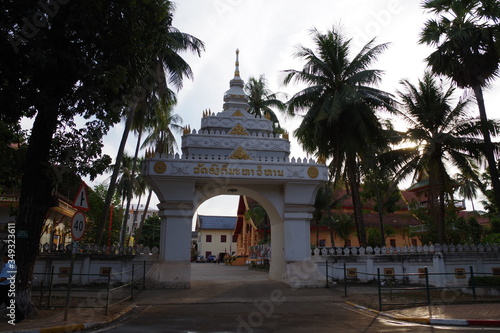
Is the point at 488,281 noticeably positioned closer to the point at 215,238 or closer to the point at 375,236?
the point at 375,236

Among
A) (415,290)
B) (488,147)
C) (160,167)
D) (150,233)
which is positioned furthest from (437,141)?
(150,233)

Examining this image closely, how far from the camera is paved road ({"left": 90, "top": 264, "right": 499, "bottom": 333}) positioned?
27.2 feet

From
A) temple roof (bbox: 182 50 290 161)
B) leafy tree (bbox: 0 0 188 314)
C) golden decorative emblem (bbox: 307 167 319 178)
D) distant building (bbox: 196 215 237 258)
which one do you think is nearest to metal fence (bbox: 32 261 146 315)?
leafy tree (bbox: 0 0 188 314)

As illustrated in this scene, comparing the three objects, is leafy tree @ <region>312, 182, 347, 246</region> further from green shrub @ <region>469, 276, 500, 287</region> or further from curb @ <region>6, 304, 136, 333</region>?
curb @ <region>6, 304, 136, 333</region>

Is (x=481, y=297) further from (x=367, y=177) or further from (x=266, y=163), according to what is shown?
(x=367, y=177)

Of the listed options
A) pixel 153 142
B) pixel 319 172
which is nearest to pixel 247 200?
pixel 153 142

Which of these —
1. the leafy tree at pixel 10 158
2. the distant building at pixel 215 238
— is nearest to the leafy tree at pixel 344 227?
the leafy tree at pixel 10 158

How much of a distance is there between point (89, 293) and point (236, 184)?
22.4ft

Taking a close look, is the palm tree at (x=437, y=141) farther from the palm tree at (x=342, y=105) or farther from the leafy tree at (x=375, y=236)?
the leafy tree at (x=375, y=236)

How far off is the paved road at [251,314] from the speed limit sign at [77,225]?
2069 millimetres

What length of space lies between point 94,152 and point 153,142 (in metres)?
23.3

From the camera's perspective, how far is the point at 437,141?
62.8ft

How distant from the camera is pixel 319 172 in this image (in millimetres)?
16359

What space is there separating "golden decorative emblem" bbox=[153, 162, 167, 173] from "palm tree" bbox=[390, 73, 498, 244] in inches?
469
